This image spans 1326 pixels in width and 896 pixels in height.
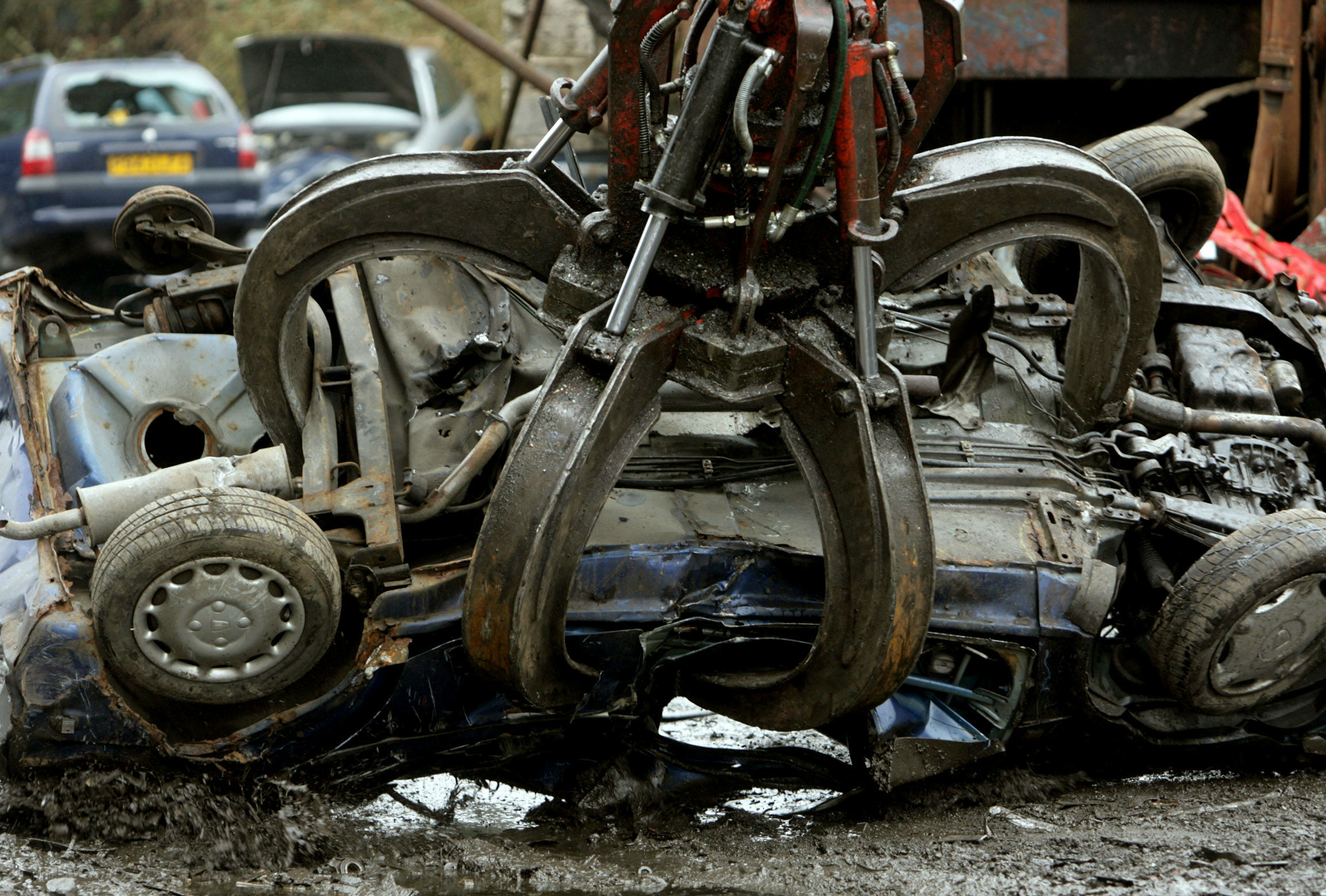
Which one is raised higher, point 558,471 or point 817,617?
point 558,471

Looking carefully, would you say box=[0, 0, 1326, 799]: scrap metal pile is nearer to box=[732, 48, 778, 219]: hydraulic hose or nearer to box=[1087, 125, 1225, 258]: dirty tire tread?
box=[732, 48, 778, 219]: hydraulic hose

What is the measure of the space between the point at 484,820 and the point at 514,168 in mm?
1755

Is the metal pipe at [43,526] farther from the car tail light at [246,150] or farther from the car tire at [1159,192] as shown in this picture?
the car tail light at [246,150]

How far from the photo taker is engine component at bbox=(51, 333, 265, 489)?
12.0 ft

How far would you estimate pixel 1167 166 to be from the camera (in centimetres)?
449

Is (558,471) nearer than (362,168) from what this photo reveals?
Yes

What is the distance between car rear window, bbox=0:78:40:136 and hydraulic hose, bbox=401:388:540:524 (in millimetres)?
6747

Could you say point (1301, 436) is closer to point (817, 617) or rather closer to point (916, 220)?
point (916, 220)

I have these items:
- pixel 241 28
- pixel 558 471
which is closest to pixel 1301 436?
pixel 558 471

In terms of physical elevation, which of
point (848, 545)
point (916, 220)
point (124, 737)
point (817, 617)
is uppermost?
point (916, 220)

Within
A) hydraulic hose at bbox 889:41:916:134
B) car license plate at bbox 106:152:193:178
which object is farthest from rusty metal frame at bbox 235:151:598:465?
car license plate at bbox 106:152:193:178

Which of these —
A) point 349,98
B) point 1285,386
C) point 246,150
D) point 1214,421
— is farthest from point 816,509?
point 349,98

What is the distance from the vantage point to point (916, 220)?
3.46 meters

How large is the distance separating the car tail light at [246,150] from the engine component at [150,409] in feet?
17.6
